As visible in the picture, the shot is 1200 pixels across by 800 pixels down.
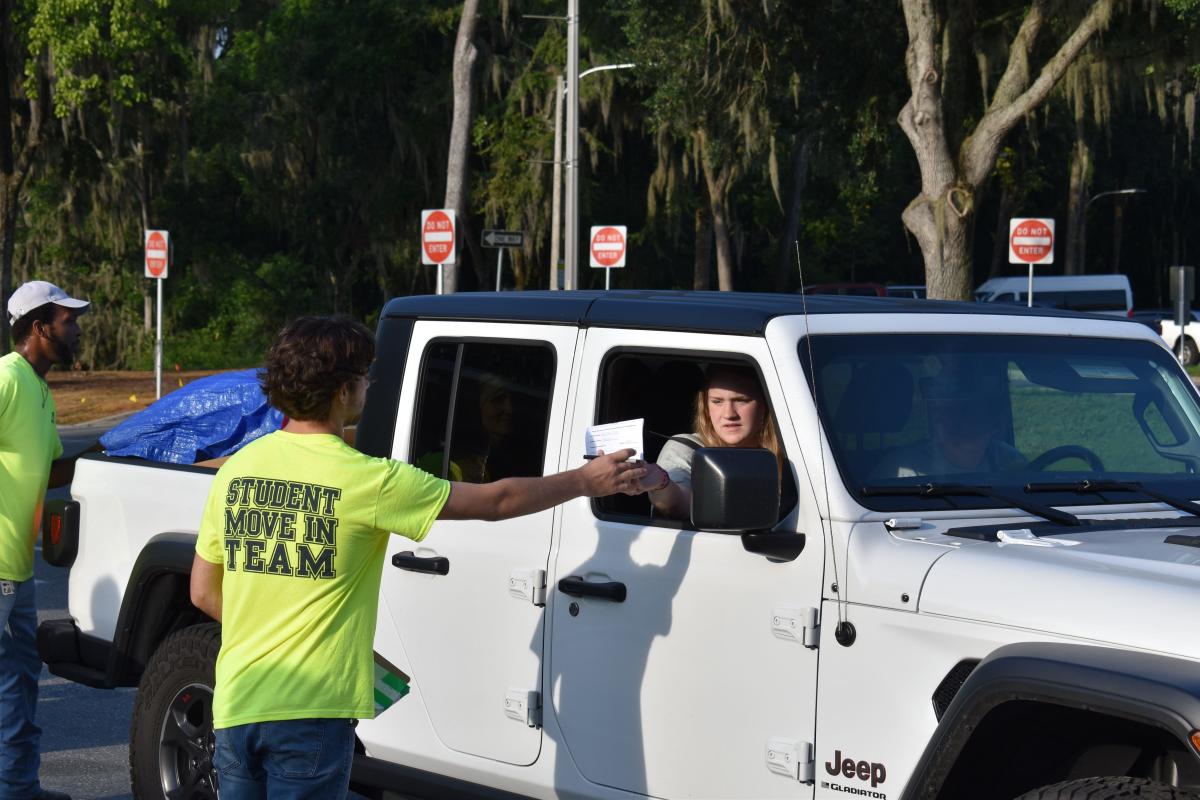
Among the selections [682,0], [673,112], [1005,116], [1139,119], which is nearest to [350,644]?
[1005,116]

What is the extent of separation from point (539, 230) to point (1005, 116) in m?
17.7

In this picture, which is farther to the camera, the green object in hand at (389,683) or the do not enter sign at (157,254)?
the do not enter sign at (157,254)

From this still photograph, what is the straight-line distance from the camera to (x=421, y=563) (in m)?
4.61

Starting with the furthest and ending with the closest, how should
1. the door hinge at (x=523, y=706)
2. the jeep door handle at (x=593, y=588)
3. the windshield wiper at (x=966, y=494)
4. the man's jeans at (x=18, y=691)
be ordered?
1. the man's jeans at (x=18, y=691)
2. the door hinge at (x=523, y=706)
3. the jeep door handle at (x=593, y=588)
4. the windshield wiper at (x=966, y=494)

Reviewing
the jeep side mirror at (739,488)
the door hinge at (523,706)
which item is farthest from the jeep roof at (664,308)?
the door hinge at (523,706)

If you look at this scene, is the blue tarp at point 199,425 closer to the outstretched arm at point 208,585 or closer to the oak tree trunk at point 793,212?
the outstretched arm at point 208,585

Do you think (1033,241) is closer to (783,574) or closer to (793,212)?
(793,212)

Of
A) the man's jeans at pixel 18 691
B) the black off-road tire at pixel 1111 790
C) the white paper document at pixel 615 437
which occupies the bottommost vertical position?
the man's jeans at pixel 18 691

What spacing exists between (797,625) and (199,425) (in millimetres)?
3035

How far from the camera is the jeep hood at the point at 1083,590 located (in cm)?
308

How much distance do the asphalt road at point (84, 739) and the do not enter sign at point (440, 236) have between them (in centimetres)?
1419

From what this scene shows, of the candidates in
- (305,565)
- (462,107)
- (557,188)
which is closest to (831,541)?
(305,565)

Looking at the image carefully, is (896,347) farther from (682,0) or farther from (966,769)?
(682,0)

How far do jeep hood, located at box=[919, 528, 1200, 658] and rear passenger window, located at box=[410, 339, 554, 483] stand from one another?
1415mm
